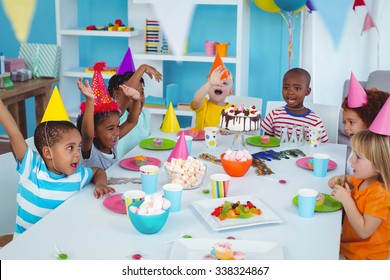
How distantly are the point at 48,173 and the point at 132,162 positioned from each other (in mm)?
358

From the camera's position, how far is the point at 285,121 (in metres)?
2.61

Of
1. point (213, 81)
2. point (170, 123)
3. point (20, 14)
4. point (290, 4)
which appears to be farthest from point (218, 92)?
point (20, 14)

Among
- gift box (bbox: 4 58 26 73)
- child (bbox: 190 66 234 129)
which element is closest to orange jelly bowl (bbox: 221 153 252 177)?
child (bbox: 190 66 234 129)

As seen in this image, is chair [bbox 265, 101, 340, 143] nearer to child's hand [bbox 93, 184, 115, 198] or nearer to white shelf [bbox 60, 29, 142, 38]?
child's hand [bbox 93, 184, 115, 198]

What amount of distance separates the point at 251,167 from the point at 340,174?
31cm

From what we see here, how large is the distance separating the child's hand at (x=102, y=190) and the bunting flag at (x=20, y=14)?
9.73 feet

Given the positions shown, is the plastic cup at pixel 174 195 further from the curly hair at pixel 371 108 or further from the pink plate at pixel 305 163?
the curly hair at pixel 371 108

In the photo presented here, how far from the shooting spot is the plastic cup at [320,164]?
6.16 feet

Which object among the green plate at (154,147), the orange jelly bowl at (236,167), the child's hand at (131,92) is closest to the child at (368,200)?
the orange jelly bowl at (236,167)

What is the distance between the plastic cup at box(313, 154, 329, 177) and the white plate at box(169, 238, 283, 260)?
62 centimetres

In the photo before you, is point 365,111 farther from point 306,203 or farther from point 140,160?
point 140,160

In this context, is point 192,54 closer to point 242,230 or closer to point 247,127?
point 247,127

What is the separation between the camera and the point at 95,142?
2137 millimetres

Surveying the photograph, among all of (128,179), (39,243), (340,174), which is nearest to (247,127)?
(340,174)
